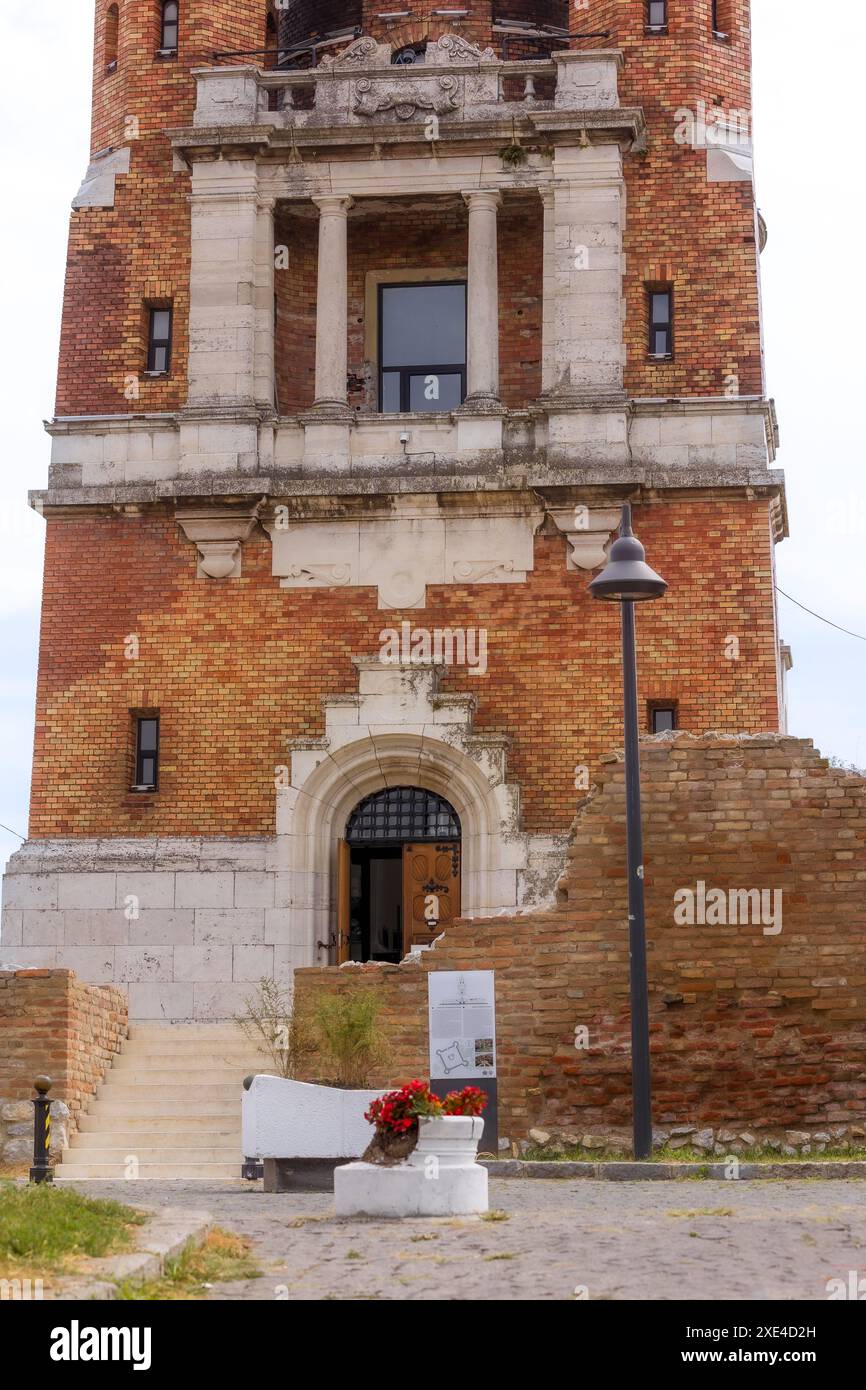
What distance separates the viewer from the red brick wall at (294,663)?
26.1 metres

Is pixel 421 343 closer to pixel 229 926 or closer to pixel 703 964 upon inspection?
pixel 229 926

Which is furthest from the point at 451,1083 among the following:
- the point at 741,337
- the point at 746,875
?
the point at 741,337

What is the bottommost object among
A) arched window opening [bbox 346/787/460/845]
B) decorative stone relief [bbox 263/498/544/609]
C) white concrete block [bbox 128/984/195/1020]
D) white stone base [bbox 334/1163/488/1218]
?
white stone base [bbox 334/1163/488/1218]

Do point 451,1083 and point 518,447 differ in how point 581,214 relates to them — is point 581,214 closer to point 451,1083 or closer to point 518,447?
point 518,447

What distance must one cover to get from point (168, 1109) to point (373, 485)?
850 centimetres

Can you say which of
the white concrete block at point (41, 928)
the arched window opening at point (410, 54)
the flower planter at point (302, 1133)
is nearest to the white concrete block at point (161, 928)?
the white concrete block at point (41, 928)

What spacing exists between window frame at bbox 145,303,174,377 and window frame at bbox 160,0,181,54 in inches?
150

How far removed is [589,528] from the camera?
26531mm

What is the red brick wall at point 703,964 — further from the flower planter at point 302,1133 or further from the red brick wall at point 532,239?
the red brick wall at point 532,239

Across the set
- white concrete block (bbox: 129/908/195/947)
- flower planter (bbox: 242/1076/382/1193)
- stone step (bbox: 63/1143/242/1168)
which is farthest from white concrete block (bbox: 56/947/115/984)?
flower planter (bbox: 242/1076/382/1193)

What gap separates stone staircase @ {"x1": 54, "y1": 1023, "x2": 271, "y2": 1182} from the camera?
→ 2067 centimetres

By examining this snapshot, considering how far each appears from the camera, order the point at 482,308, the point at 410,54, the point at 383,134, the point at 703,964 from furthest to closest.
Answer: the point at 410,54 → the point at 383,134 → the point at 482,308 → the point at 703,964

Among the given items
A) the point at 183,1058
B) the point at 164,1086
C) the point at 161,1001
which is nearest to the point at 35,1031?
the point at 164,1086

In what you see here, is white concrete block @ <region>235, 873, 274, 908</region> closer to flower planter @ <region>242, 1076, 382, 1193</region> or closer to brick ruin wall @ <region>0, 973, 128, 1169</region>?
brick ruin wall @ <region>0, 973, 128, 1169</region>
